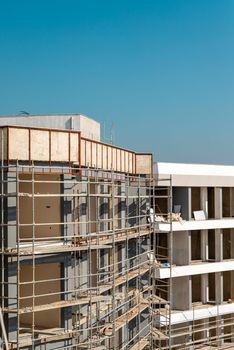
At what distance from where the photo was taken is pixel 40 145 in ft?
49.1

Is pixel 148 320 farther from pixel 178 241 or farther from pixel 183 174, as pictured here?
pixel 183 174

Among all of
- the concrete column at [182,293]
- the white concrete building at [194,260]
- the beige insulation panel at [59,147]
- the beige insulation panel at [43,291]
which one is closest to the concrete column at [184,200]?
the white concrete building at [194,260]

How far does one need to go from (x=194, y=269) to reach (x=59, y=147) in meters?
11.9

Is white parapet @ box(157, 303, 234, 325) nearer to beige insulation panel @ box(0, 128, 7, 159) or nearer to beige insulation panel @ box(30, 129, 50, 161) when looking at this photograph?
beige insulation panel @ box(30, 129, 50, 161)

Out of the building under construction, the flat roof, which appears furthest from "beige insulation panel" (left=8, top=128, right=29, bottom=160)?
the flat roof

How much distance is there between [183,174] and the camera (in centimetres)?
2417

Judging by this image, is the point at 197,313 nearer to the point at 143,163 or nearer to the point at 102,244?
the point at 143,163

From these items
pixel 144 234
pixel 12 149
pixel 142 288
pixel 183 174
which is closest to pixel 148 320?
pixel 142 288

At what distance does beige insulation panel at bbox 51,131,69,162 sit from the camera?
50.0 feet

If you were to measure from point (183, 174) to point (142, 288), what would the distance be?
238 inches

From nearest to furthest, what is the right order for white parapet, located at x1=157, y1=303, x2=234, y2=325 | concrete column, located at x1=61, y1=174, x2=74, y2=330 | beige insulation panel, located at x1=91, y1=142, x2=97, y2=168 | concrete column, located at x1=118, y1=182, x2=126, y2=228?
concrete column, located at x1=61, y1=174, x2=74, y2=330 < beige insulation panel, located at x1=91, y1=142, x2=97, y2=168 < concrete column, located at x1=118, y1=182, x2=126, y2=228 < white parapet, located at x1=157, y1=303, x2=234, y2=325

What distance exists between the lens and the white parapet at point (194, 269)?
23.0 meters

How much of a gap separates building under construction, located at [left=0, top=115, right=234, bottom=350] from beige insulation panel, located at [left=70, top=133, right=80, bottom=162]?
3 centimetres

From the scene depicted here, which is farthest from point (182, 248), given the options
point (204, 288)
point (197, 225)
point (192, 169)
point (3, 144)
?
point (3, 144)
